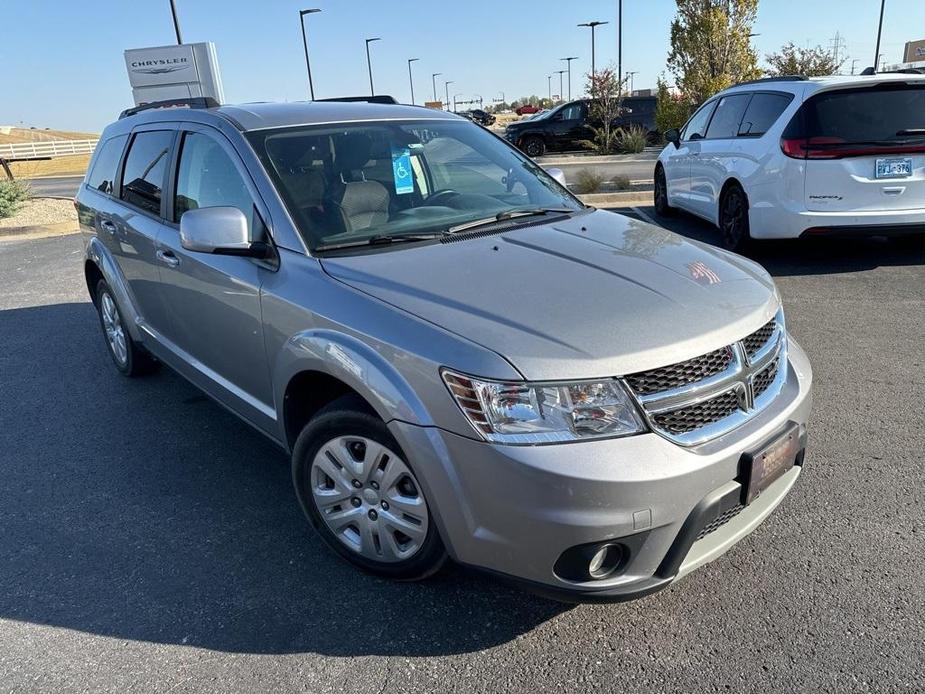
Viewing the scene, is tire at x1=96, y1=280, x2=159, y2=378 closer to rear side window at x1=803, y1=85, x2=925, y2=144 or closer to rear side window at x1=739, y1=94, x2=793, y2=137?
rear side window at x1=803, y1=85, x2=925, y2=144

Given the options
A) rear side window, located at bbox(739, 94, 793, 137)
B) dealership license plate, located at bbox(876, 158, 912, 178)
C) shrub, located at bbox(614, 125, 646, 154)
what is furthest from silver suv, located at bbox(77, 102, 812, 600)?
shrub, located at bbox(614, 125, 646, 154)

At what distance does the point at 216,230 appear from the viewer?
9.35 feet

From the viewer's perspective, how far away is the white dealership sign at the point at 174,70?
2206cm

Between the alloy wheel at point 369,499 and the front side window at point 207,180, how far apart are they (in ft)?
3.72

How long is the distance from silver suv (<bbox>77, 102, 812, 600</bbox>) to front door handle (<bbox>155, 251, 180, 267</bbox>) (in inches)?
0.6

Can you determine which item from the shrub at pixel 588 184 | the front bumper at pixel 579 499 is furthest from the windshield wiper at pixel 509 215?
the shrub at pixel 588 184

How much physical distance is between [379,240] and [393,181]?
53cm

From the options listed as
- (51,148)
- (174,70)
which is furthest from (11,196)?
(51,148)

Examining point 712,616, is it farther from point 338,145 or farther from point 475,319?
point 338,145

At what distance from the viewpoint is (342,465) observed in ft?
8.95

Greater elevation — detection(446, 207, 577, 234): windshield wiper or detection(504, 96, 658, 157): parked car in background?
detection(446, 207, 577, 234): windshield wiper

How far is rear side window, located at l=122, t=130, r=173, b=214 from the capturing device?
3996 mm

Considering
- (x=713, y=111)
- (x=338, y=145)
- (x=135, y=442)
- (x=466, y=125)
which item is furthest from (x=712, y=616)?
(x=713, y=111)

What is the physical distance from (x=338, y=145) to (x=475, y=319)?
60.4 inches
